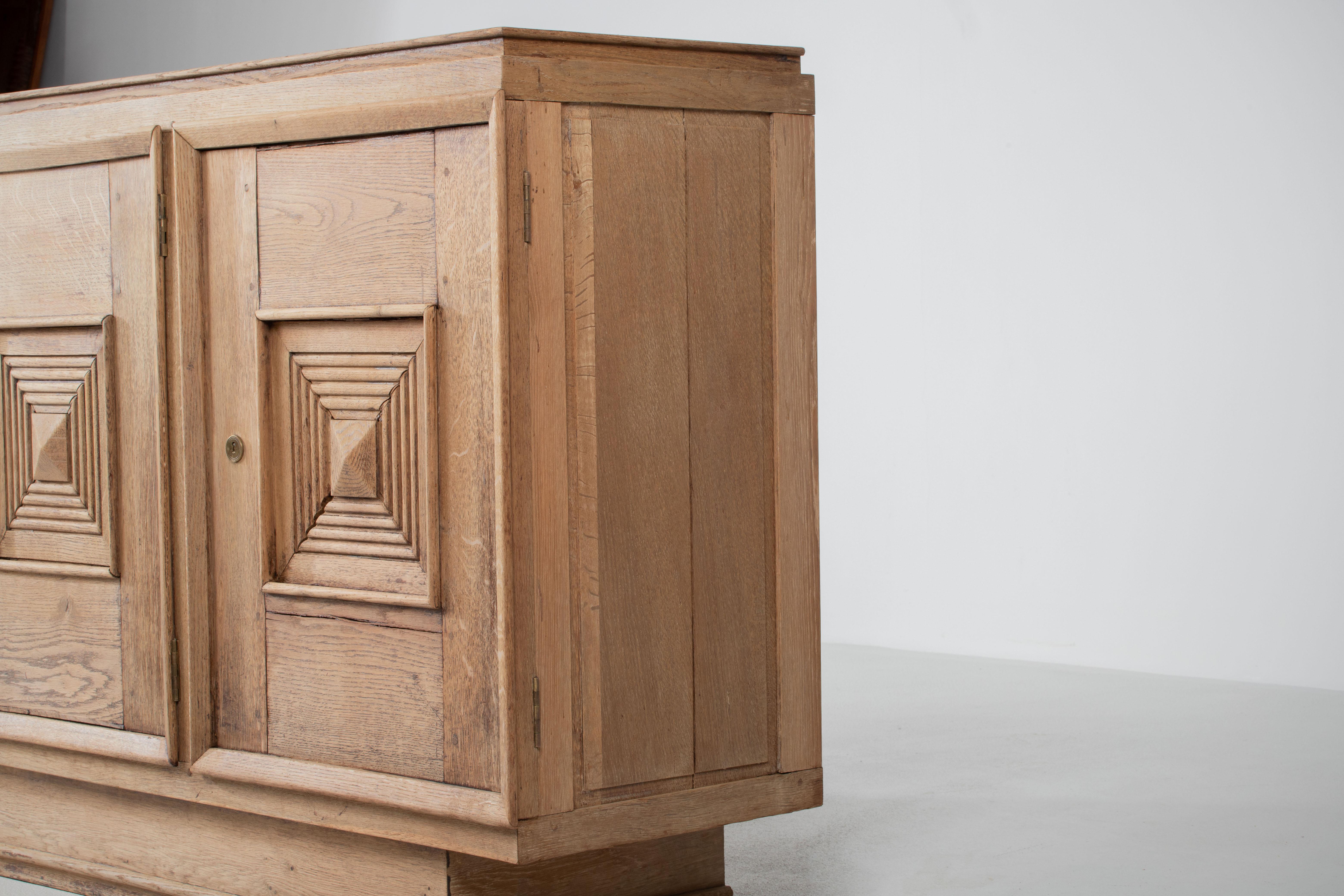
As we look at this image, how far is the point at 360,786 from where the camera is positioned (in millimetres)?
2037

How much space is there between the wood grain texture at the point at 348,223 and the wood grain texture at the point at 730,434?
1.42 feet

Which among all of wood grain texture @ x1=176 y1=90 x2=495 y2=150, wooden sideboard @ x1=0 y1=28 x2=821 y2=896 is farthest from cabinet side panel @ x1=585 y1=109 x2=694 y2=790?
wood grain texture @ x1=176 y1=90 x2=495 y2=150

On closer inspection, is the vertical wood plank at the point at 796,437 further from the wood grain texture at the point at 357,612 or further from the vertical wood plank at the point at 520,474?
the wood grain texture at the point at 357,612

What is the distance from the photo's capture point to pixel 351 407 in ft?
6.76

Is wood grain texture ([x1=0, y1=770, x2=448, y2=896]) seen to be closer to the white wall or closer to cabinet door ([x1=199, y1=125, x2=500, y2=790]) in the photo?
cabinet door ([x1=199, y1=125, x2=500, y2=790])

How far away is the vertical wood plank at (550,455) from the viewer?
1906mm

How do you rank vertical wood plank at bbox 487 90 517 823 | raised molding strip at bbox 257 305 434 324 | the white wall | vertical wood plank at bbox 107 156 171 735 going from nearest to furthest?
vertical wood plank at bbox 487 90 517 823 < raised molding strip at bbox 257 305 434 324 < vertical wood plank at bbox 107 156 171 735 < the white wall

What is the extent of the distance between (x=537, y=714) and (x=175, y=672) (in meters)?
0.72

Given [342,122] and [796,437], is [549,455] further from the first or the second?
[342,122]

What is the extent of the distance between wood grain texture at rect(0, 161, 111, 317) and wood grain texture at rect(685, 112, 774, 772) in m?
1.11

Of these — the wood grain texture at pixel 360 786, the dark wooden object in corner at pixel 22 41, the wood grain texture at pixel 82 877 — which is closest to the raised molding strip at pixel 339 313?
the wood grain texture at pixel 360 786

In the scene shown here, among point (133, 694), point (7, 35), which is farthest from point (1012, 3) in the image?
point (7, 35)

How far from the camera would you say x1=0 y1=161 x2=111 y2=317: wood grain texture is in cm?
228

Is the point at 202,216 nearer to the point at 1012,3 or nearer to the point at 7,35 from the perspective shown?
the point at 1012,3
